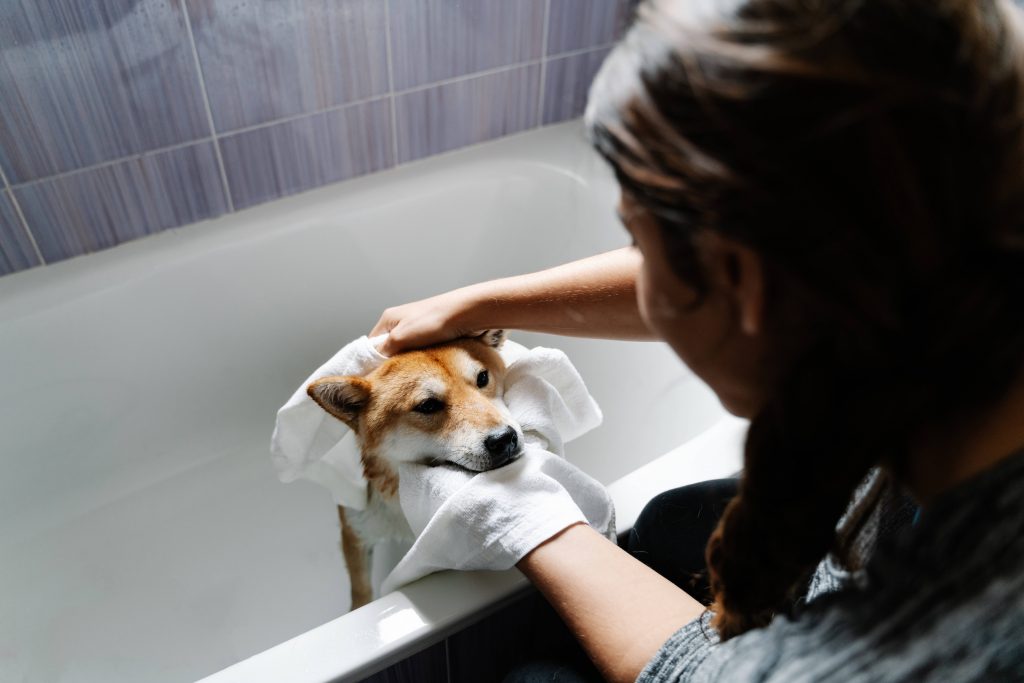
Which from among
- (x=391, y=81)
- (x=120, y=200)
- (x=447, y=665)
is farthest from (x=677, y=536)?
(x=120, y=200)

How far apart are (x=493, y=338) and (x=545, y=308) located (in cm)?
12

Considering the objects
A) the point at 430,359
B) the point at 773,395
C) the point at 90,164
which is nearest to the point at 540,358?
the point at 430,359

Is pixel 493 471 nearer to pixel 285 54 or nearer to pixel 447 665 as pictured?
pixel 447 665

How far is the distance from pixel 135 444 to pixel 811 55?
1.38 m

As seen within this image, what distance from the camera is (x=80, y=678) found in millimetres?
1175

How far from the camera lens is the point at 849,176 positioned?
38 cm

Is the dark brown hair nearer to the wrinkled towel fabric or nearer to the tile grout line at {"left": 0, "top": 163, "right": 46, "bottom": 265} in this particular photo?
the wrinkled towel fabric

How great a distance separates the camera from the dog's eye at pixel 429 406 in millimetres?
936

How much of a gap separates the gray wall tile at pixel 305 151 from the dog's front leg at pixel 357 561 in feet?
1.95

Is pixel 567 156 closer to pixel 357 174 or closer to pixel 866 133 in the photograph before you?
pixel 357 174

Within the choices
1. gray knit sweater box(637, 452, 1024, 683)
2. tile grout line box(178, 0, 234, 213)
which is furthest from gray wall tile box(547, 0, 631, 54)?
gray knit sweater box(637, 452, 1024, 683)

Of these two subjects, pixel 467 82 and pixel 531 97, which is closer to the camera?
pixel 467 82

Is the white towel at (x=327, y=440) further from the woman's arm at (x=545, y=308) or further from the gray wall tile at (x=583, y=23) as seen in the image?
the gray wall tile at (x=583, y=23)

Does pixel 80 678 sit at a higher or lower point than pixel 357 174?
lower
